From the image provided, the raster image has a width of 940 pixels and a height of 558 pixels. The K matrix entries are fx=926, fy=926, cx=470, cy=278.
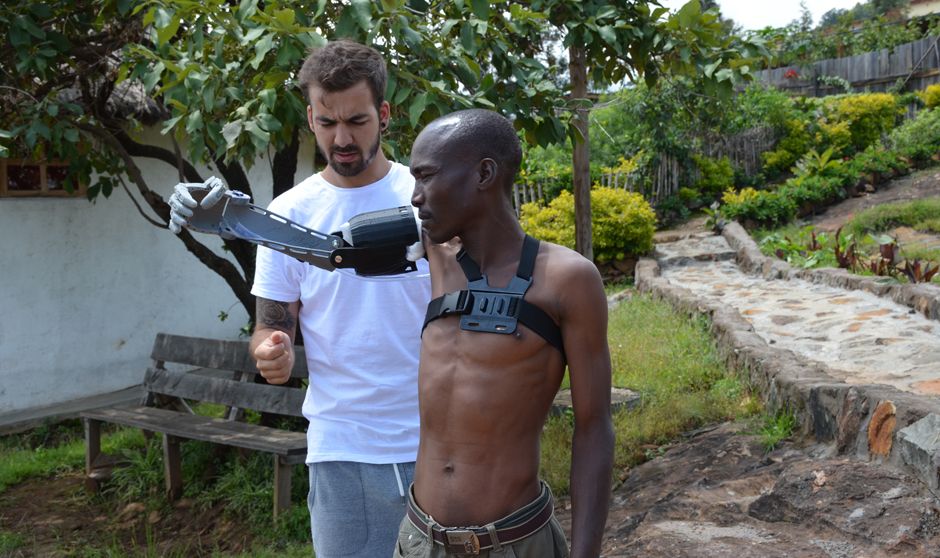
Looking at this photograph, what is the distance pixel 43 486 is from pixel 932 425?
513cm

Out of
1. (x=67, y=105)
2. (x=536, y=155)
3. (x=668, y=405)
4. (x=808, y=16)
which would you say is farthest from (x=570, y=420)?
(x=808, y=16)

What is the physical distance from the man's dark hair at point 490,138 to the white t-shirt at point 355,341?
52cm

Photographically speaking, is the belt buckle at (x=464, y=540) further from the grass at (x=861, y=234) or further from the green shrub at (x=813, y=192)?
the green shrub at (x=813, y=192)

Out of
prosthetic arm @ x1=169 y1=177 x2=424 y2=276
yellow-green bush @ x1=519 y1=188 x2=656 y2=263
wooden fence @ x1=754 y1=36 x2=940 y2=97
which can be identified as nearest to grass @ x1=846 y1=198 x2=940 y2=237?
yellow-green bush @ x1=519 y1=188 x2=656 y2=263

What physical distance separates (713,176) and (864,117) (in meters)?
3.73

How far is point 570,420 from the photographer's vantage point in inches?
222

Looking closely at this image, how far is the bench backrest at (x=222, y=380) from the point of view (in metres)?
5.07

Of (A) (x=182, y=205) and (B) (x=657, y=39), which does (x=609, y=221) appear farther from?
(A) (x=182, y=205)

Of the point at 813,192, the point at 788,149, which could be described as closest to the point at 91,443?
the point at 813,192

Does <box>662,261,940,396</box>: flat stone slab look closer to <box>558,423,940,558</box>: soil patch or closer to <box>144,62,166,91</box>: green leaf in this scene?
<box>558,423,940,558</box>: soil patch

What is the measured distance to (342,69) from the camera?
234 centimetres

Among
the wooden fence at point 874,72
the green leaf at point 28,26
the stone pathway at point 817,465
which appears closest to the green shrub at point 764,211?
the wooden fence at point 874,72

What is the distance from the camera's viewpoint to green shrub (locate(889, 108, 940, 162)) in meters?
16.3

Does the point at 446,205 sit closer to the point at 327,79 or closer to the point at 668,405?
the point at 327,79
